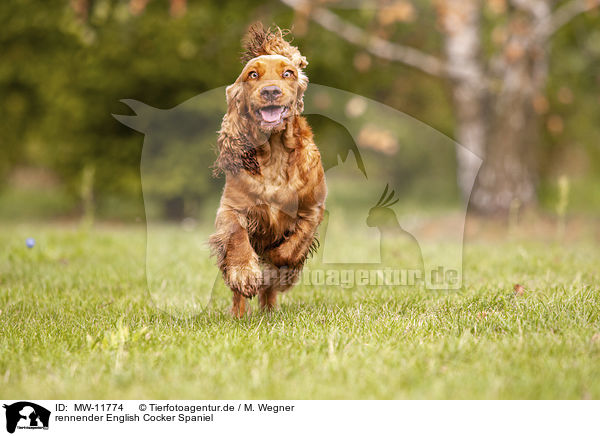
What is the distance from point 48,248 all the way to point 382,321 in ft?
12.0

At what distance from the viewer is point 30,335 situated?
285 centimetres

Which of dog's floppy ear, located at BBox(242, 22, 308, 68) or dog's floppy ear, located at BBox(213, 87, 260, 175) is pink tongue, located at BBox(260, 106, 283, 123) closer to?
dog's floppy ear, located at BBox(213, 87, 260, 175)

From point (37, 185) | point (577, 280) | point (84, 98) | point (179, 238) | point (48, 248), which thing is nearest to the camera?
point (577, 280)

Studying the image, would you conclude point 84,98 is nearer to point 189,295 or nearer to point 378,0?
point 378,0

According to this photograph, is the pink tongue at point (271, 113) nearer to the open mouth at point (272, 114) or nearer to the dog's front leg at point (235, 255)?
the open mouth at point (272, 114)

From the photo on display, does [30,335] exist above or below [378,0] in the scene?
below

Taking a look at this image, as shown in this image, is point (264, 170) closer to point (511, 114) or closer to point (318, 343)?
point (318, 343)

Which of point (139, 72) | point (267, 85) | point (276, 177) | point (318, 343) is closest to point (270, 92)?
point (267, 85)

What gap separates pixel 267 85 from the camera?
2.84 meters

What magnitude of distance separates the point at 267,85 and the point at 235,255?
92cm

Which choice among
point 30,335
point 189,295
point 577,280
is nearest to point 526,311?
point 577,280

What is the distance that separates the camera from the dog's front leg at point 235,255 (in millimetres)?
2986

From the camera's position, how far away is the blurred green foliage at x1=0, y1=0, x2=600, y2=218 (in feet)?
31.6

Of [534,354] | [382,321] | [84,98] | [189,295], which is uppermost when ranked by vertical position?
[84,98]
